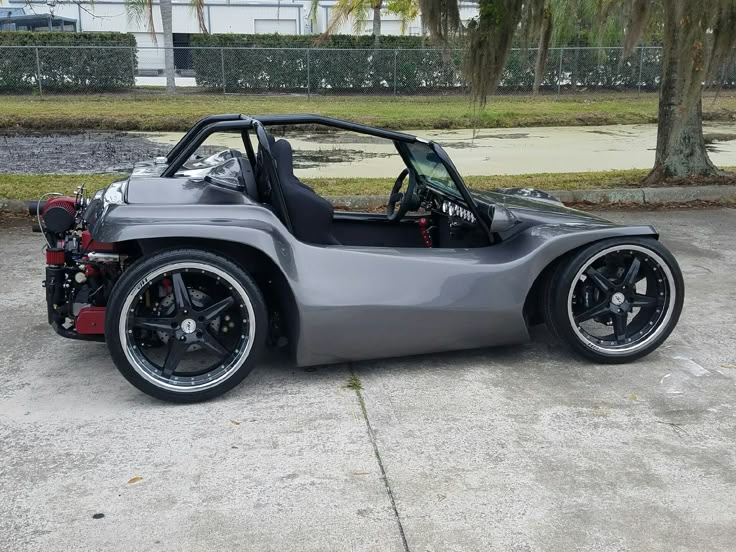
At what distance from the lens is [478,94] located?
8.20 m

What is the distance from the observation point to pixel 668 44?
7.73m

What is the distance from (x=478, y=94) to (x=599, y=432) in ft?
17.6

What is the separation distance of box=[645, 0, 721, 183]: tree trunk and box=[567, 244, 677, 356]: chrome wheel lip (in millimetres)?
3812

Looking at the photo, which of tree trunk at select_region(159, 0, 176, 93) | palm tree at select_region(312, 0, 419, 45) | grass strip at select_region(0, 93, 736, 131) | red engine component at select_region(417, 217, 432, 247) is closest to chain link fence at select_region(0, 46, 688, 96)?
tree trunk at select_region(159, 0, 176, 93)

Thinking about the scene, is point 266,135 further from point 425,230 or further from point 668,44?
point 668,44

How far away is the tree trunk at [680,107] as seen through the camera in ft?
23.9

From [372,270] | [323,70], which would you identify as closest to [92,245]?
[372,270]

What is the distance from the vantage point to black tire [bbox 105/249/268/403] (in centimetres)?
356

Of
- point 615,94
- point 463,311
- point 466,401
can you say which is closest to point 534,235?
point 463,311

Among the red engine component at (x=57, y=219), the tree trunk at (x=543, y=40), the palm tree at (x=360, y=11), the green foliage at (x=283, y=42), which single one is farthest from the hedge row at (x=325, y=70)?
the red engine component at (x=57, y=219)

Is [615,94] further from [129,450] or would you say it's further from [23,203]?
[129,450]

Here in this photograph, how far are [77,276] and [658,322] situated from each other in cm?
296

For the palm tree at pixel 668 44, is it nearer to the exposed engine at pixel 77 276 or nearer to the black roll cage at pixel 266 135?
the black roll cage at pixel 266 135

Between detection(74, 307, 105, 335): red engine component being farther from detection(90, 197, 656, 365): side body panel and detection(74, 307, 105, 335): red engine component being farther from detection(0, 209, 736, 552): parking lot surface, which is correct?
detection(90, 197, 656, 365): side body panel
